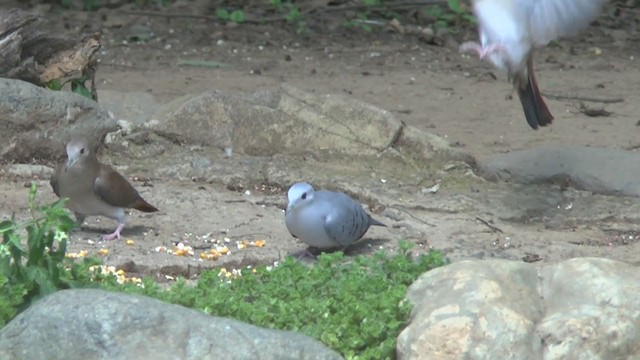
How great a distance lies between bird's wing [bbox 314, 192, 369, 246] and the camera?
229 inches

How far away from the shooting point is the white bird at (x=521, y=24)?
722cm

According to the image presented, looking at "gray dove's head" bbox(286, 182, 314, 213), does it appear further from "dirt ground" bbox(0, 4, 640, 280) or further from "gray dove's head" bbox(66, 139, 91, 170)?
"gray dove's head" bbox(66, 139, 91, 170)

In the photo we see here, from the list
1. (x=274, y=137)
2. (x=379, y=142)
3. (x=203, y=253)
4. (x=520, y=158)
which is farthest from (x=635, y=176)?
(x=203, y=253)

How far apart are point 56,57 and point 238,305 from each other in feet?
11.7

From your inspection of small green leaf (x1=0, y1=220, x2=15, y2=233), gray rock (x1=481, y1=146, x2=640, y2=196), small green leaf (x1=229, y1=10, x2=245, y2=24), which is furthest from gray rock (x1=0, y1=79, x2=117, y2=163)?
small green leaf (x1=229, y1=10, x2=245, y2=24)

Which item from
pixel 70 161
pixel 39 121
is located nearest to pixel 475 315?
pixel 70 161

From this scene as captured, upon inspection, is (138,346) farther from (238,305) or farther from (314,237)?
(314,237)

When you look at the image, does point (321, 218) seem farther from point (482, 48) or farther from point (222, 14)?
point (222, 14)

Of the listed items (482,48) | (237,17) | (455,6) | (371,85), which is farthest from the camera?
(455,6)

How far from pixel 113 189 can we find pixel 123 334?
2259mm

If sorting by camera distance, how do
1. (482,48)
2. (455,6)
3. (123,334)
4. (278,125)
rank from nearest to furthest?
1. (123,334)
2. (482,48)
3. (278,125)
4. (455,6)

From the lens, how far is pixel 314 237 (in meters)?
5.86

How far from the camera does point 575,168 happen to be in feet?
24.4

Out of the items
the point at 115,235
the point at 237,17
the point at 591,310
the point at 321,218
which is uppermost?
the point at 591,310
